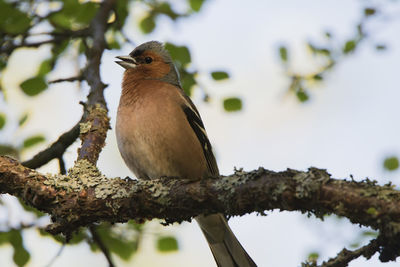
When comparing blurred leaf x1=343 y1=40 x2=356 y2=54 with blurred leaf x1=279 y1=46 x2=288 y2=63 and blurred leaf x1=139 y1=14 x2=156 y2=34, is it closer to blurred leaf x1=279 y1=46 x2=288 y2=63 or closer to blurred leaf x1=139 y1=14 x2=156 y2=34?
blurred leaf x1=279 y1=46 x2=288 y2=63

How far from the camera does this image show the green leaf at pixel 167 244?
21.4 ft

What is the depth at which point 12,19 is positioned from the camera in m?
6.58

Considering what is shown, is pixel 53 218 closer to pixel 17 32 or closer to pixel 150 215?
pixel 150 215

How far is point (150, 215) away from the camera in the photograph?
440 centimetres

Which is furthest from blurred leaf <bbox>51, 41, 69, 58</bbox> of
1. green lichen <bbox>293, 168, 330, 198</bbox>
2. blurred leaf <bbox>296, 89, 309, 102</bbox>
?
green lichen <bbox>293, 168, 330, 198</bbox>

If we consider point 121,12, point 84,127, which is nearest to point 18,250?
point 84,127

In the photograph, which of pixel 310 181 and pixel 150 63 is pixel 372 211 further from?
pixel 150 63

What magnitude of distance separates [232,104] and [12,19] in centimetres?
295

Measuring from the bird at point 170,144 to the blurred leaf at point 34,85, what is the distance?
96 centimetres

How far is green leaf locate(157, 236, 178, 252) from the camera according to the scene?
654 centimetres

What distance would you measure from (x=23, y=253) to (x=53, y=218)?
1.72 m

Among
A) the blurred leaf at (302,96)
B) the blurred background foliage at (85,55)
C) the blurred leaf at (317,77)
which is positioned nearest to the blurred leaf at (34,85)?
the blurred background foliage at (85,55)

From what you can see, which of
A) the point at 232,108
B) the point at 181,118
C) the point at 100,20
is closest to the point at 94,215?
the point at 181,118

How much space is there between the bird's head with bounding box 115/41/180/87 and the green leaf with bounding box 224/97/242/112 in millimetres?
711
